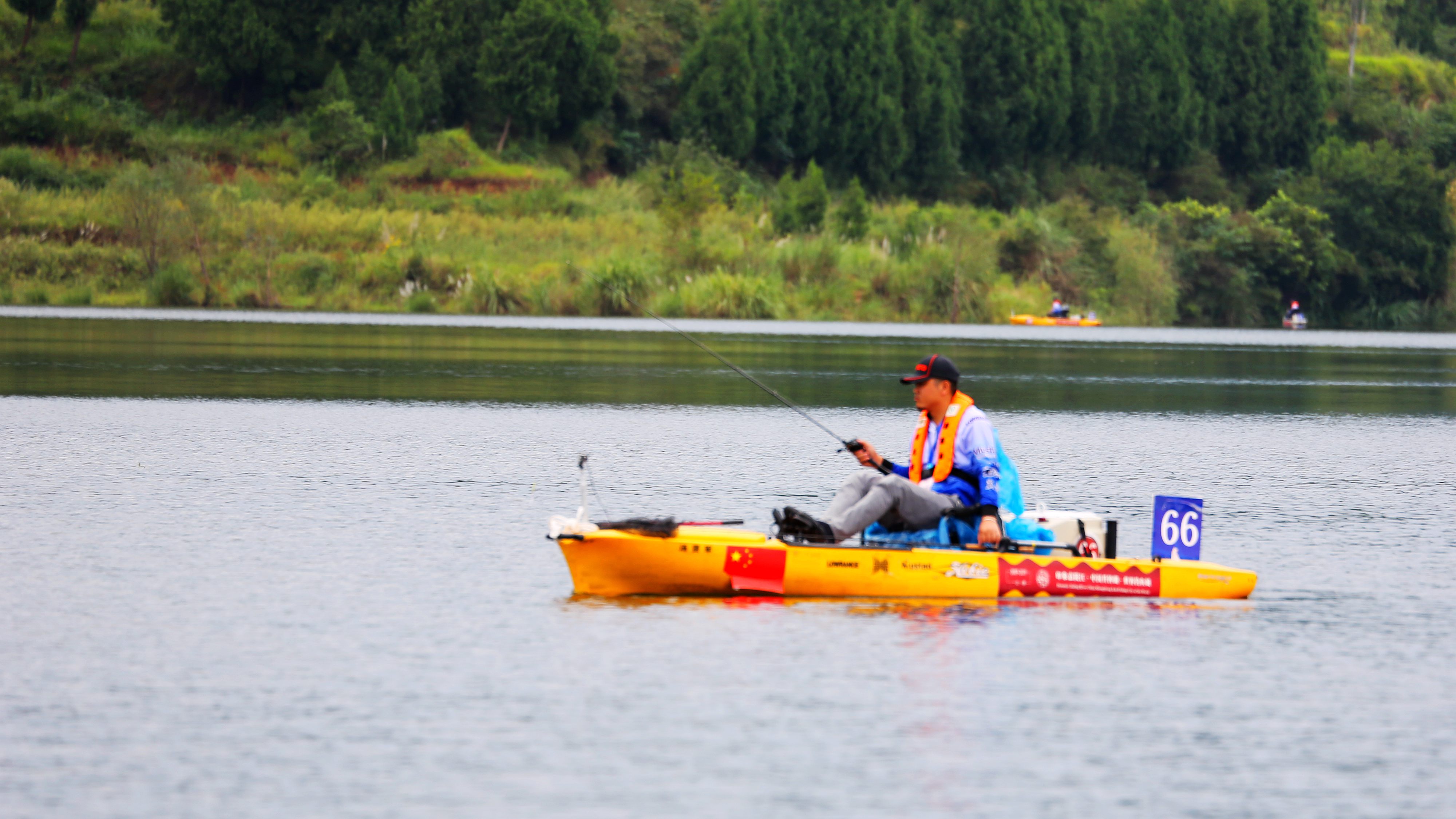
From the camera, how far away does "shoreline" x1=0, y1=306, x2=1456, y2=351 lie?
6328 cm

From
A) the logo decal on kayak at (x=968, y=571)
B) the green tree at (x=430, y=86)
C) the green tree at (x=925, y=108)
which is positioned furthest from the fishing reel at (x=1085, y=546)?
the green tree at (x=925, y=108)

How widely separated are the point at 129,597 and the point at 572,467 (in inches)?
391

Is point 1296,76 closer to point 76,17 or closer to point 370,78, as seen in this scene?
point 370,78

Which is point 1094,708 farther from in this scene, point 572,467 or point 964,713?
point 572,467

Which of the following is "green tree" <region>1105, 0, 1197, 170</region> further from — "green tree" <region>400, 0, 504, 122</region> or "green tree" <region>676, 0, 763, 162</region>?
"green tree" <region>400, 0, 504, 122</region>

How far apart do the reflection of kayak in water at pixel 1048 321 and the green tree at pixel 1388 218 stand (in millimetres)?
31791

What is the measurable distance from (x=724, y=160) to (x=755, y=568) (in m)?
81.1

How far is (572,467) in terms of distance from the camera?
23.1 metres

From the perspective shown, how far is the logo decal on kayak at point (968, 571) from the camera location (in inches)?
543

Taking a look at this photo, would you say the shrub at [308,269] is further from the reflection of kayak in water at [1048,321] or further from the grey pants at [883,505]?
the grey pants at [883,505]

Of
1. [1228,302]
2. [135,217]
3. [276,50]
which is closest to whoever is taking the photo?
[135,217]

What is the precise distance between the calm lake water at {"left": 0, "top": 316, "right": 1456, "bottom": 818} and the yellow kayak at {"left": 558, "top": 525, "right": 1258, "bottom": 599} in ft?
0.56

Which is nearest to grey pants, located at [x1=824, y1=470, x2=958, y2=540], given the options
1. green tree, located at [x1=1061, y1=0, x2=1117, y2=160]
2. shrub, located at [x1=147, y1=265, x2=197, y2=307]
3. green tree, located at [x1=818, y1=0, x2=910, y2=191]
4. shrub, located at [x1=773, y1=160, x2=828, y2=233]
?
shrub, located at [x1=147, y1=265, x2=197, y2=307]

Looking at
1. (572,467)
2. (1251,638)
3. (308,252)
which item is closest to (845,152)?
(308,252)
